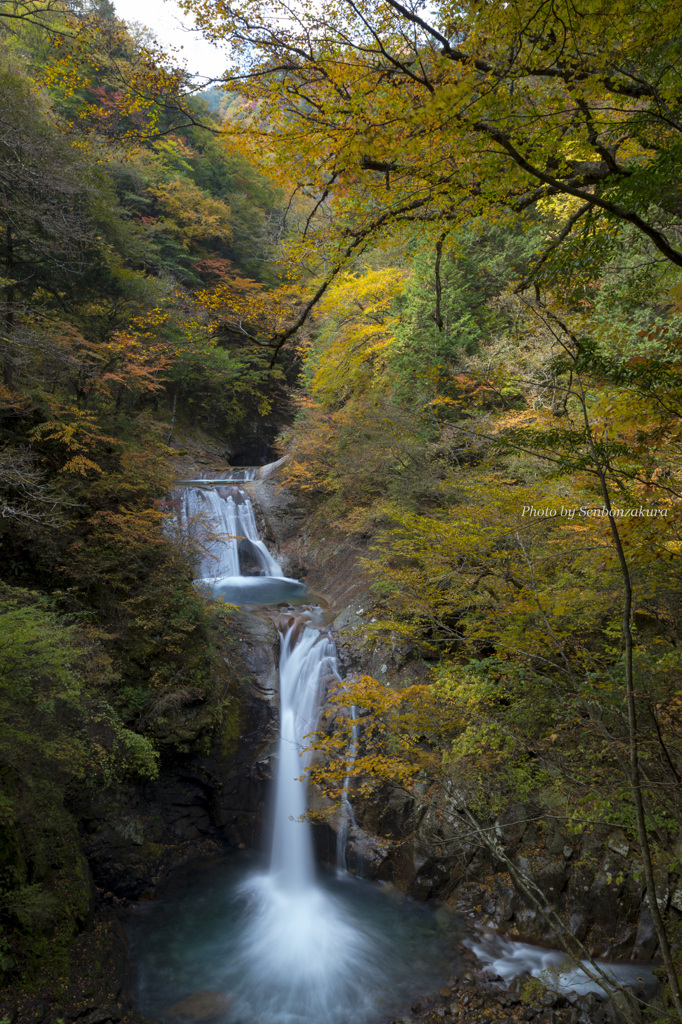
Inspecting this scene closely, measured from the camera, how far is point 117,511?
923 centimetres

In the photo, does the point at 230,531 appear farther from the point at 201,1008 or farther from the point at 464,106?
the point at 464,106

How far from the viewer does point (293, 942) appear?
279 inches

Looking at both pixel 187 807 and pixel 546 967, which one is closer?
pixel 546 967

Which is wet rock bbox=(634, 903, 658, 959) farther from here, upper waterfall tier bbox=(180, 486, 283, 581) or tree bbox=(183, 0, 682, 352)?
upper waterfall tier bbox=(180, 486, 283, 581)

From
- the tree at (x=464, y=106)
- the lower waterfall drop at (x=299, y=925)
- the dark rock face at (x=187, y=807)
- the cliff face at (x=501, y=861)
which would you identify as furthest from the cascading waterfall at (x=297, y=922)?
the tree at (x=464, y=106)

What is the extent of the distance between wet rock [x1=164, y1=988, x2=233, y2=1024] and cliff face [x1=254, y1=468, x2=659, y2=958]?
107 inches

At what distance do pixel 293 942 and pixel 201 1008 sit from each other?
1.48m

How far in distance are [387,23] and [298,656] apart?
377 inches

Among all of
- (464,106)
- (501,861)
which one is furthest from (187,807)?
(464,106)

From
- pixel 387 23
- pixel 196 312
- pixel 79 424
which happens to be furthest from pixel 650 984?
pixel 196 312

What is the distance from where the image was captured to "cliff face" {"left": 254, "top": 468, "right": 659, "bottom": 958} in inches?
233

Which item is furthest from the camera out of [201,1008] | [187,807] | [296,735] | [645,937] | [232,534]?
[232,534]

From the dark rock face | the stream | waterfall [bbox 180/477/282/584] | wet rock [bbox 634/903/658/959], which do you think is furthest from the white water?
waterfall [bbox 180/477/282/584]

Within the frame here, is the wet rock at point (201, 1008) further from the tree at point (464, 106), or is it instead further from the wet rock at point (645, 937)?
the tree at point (464, 106)
